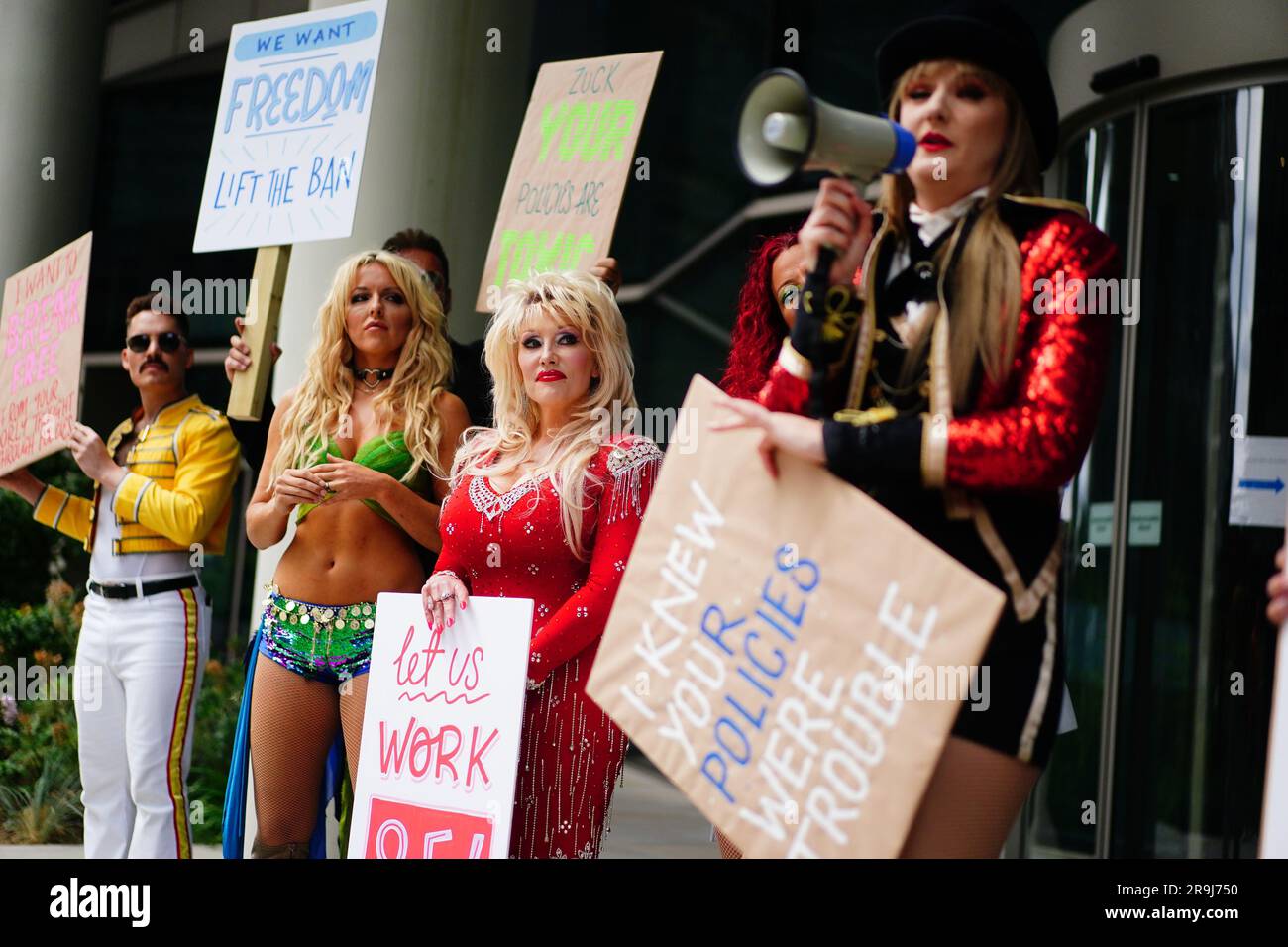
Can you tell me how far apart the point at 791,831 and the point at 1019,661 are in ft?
1.38

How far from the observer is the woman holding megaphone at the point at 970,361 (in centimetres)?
217

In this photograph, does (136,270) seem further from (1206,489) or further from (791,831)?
(791,831)

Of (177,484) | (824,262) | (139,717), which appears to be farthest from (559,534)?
(139,717)

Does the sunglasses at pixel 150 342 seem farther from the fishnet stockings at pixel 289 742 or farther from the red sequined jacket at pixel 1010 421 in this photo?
the red sequined jacket at pixel 1010 421

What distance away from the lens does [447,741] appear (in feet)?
10.2

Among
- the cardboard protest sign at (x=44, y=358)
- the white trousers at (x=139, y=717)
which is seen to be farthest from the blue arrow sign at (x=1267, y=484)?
the cardboard protest sign at (x=44, y=358)

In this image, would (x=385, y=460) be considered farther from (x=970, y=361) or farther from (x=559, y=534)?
(x=970, y=361)

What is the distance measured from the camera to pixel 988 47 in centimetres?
231

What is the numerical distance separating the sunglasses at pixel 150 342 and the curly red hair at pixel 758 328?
2.01 metres

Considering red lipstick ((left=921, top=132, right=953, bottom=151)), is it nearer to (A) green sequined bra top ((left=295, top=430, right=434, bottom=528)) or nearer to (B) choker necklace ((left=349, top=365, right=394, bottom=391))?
(A) green sequined bra top ((left=295, top=430, right=434, bottom=528))

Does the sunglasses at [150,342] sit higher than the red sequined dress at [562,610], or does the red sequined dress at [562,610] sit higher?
the sunglasses at [150,342]

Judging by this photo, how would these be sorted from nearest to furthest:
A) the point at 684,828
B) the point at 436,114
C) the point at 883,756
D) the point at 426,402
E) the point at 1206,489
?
the point at 883,756 → the point at 426,402 → the point at 1206,489 → the point at 436,114 → the point at 684,828
